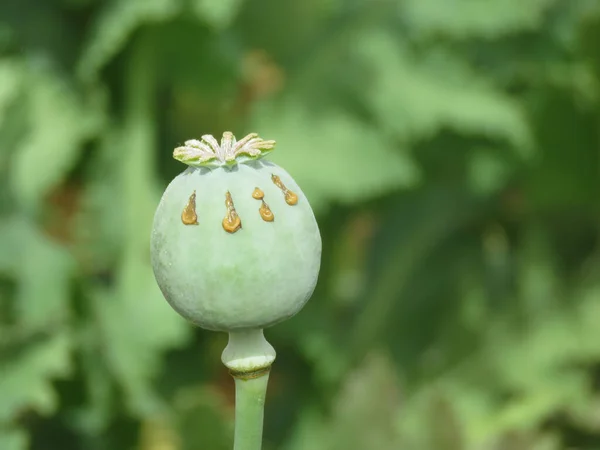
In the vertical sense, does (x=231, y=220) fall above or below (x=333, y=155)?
below

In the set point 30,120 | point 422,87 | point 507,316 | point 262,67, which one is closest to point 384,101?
point 422,87

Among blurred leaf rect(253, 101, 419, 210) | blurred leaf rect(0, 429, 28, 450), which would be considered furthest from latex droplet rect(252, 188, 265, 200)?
blurred leaf rect(253, 101, 419, 210)

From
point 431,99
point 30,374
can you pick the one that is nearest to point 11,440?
point 30,374

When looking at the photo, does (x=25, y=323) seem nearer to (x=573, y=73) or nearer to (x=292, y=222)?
(x=292, y=222)

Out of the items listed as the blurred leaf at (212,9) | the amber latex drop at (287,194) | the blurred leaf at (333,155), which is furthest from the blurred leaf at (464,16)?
the amber latex drop at (287,194)

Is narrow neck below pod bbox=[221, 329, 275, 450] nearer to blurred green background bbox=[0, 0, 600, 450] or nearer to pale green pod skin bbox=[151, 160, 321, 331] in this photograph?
pale green pod skin bbox=[151, 160, 321, 331]

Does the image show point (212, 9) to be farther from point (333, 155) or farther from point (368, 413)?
point (368, 413)
